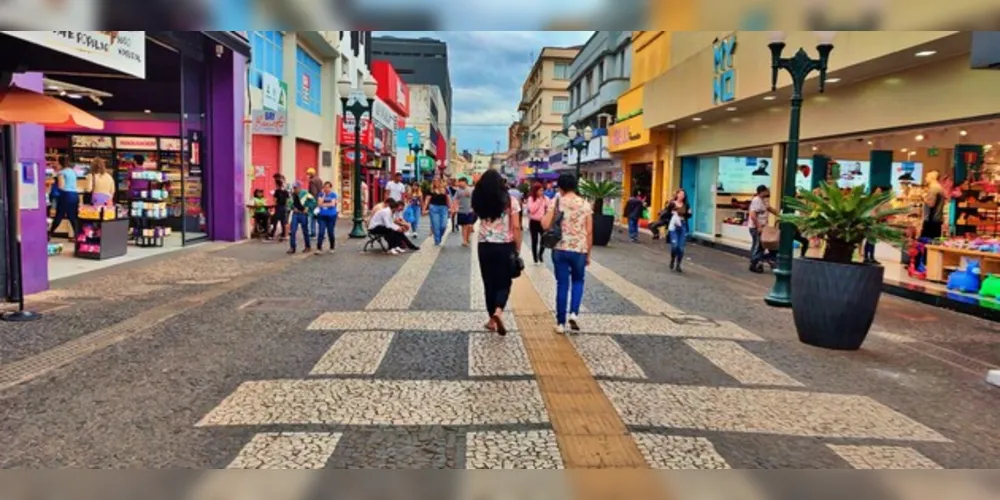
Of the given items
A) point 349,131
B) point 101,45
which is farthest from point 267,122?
point 349,131

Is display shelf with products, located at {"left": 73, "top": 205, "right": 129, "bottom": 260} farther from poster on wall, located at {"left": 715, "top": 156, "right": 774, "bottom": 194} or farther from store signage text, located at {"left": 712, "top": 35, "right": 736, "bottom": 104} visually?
poster on wall, located at {"left": 715, "top": 156, "right": 774, "bottom": 194}

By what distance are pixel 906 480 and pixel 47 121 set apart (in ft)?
28.2

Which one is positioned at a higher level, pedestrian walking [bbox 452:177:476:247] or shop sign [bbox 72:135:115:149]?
shop sign [bbox 72:135:115:149]

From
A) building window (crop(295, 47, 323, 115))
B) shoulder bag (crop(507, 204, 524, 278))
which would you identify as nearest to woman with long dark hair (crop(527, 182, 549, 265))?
shoulder bag (crop(507, 204, 524, 278))

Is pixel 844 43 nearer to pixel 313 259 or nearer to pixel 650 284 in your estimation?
pixel 650 284

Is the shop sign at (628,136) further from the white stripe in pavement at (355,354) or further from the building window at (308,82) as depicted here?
the white stripe in pavement at (355,354)

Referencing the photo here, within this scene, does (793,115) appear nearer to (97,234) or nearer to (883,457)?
(883,457)

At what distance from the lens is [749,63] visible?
53.6 feet

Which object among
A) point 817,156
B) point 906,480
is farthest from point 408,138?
point 906,480

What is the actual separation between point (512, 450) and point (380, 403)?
1.28 m

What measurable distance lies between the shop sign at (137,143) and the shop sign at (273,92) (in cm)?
325

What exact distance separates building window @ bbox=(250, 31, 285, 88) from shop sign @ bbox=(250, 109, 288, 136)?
840 mm

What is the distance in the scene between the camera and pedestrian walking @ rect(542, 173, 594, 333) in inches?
299

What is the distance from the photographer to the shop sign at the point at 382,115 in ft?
130
